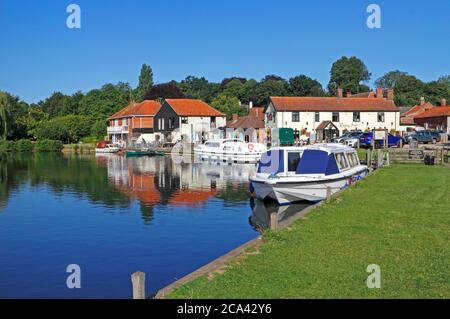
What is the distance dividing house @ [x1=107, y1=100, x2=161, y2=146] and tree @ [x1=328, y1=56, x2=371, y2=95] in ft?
162

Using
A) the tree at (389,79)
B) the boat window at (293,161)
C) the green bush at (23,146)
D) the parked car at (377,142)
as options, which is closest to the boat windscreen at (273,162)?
the boat window at (293,161)

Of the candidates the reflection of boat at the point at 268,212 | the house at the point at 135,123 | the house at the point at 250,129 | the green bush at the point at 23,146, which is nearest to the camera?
the reflection of boat at the point at 268,212

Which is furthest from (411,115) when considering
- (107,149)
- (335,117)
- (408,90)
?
(107,149)

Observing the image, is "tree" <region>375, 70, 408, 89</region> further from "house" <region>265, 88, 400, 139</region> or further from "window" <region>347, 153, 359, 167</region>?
"window" <region>347, 153, 359, 167</region>

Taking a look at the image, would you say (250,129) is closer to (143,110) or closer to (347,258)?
(143,110)

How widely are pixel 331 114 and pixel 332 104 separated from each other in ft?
6.06

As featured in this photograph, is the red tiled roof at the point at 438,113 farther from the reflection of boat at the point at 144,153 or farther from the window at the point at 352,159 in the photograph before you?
the window at the point at 352,159

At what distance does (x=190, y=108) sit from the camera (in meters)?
95.8

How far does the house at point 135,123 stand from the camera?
103000 mm

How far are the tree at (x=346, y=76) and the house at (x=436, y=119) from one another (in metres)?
49.7

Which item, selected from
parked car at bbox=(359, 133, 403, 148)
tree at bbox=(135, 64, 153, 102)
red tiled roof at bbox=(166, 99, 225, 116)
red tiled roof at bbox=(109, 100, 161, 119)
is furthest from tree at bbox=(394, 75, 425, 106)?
parked car at bbox=(359, 133, 403, 148)

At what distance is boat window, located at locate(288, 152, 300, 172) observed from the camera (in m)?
28.9

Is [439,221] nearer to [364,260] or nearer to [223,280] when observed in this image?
[364,260]
